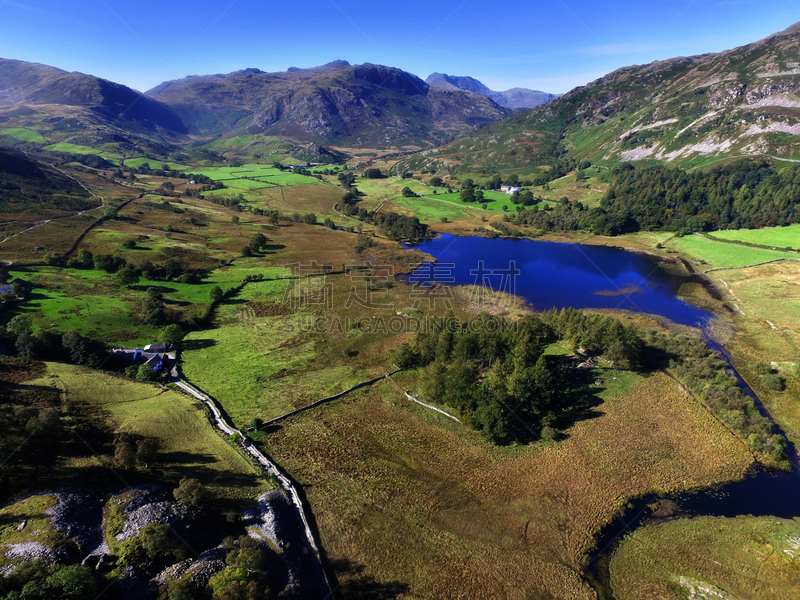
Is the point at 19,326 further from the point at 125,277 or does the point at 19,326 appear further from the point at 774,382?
the point at 774,382

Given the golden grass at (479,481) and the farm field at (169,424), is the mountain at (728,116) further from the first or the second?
the farm field at (169,424)

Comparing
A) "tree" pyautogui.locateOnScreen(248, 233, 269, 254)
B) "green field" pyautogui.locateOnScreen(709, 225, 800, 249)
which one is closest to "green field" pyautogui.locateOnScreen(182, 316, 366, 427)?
"tree" pyautogui.locateOnScreen(248, 233, 269, 254)

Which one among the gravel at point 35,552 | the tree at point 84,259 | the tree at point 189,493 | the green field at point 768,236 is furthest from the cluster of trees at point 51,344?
the green field at point 768,236

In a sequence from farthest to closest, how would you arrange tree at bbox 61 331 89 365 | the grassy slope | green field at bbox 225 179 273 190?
green field at bbox 225 179 273 190
tree at bbox 61 331 89 365
the grassy slope

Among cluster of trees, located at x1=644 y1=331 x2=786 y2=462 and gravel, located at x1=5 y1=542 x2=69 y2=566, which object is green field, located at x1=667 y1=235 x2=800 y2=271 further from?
gravel, located at x1=5 y1=542 x2=69 y2=566

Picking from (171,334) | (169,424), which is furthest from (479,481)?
(171,334)

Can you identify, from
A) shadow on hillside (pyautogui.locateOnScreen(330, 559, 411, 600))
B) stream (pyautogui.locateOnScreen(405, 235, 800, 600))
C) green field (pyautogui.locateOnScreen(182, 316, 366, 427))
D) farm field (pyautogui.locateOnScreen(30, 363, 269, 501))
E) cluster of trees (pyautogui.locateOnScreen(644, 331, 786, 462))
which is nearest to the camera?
shadow on hillside (pyautogui.locateOnScreen(330, 559, 411, 600))

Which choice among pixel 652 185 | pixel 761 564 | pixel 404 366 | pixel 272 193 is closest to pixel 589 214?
pixel 652 185
